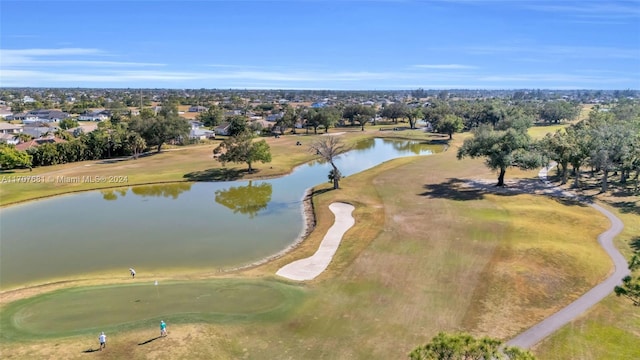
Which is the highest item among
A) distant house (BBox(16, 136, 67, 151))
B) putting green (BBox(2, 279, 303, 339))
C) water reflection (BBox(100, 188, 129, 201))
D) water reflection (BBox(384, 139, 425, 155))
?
distant house (BBox(16, 136, 67, 151))

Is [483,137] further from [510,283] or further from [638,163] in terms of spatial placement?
[510,283]

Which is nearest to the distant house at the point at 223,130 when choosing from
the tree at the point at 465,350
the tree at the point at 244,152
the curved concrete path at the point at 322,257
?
the tree at the point at 244,152

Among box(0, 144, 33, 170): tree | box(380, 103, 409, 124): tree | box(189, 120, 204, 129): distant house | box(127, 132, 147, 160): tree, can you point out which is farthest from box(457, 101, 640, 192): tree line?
box(380, 103, 409, 124): tree

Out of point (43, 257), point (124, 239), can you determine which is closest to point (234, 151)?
point (124, 239)

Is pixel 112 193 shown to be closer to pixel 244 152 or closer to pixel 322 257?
pixel 244 152

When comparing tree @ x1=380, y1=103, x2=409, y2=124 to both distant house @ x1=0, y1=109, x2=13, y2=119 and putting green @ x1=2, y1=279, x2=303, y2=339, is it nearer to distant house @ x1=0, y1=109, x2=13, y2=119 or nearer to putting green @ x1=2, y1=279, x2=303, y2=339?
distant house @ x1=0, y1=109, x2=13, y2=119

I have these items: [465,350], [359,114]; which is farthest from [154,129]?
[465,350]

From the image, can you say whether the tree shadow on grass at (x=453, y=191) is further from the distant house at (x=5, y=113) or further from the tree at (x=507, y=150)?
the distant house at (x=5, y=113)
